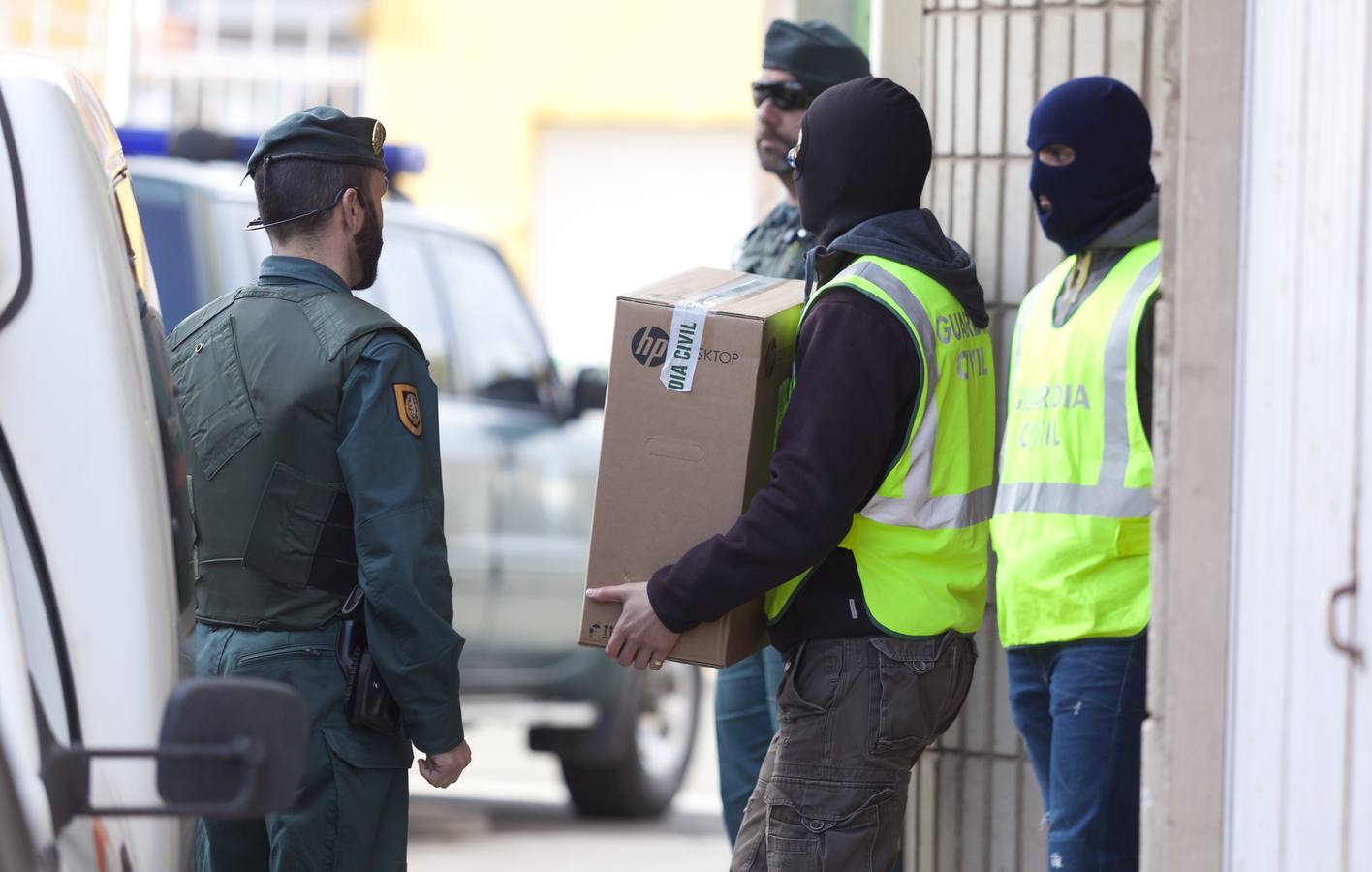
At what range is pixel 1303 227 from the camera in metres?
2.36

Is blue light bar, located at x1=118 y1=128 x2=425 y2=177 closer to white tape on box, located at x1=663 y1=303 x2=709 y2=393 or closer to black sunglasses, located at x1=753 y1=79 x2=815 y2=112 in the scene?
black sunglasses, located at x1=753 y1=79 x2=815 y2=112

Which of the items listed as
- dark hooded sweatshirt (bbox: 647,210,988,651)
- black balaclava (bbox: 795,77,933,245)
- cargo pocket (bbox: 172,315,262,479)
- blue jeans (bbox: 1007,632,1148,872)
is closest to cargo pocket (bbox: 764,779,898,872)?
dark hooded sweatshirt (bbox: 647,210,988,651)

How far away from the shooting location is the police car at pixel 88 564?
1759 millimetres

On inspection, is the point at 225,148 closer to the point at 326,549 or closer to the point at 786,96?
the point at 786,96

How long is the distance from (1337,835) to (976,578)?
2.89ft

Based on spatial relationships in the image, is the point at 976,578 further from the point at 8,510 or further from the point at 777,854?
the point at 8,510

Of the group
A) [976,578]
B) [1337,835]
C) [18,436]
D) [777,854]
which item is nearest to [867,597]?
[976,578]

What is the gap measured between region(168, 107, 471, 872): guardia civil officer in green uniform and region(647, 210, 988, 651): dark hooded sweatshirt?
0.41m

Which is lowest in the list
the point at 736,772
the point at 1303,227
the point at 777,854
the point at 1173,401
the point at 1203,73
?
the point at 736,772

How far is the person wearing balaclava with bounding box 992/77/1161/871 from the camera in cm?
315

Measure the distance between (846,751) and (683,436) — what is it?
573mm

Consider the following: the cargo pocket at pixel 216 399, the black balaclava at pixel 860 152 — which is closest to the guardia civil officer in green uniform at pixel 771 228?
the black balaclava at pixel 860 152

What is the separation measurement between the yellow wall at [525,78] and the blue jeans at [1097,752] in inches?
516

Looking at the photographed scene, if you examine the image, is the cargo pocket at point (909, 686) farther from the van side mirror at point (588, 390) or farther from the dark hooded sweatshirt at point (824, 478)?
the van side mirror at point (588, 390)
